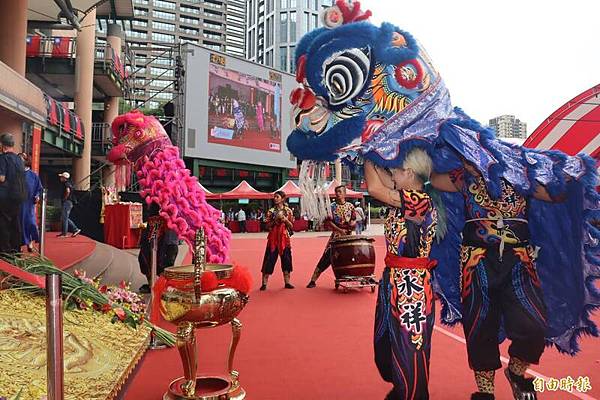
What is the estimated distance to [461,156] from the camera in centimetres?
211

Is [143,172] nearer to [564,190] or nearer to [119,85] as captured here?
[564,190]

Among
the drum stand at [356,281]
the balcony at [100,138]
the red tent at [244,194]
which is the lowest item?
the drum stand at [356,281]

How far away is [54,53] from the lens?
14.0 m

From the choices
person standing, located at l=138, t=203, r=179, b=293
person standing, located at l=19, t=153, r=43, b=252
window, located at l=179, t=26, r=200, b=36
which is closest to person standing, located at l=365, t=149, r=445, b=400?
person standing, located at l=138, t=203, r=179, b=293

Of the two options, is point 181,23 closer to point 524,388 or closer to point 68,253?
point 68,253

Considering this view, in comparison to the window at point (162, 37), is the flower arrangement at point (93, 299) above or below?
Result: below

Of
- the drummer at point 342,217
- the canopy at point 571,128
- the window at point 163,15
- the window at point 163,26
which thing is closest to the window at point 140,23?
the window at point 163,26

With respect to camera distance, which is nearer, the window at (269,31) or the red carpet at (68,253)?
the red carpet at (68,253)

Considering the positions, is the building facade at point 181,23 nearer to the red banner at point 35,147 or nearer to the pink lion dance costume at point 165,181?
the red banner at point 35,147

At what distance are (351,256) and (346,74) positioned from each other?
422cm

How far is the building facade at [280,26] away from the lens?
49.5 meters

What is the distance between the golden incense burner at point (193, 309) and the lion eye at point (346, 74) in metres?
1.11

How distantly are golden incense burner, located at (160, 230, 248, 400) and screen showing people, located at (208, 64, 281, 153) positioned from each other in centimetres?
1979

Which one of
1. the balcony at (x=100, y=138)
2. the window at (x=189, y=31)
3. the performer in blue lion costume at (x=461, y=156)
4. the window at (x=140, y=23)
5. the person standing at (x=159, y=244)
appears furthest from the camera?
the window at (x=189, y=31)
